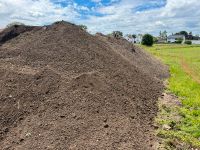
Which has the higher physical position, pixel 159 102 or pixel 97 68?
pixel 97 68

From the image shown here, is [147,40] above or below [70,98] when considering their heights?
below

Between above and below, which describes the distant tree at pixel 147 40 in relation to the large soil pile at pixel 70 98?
below

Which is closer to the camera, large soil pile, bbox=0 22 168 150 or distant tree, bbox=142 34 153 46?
large soil pile, bbox=0 22 168 150

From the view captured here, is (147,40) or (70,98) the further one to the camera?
(147,40)

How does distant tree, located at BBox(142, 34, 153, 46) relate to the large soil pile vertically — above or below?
below

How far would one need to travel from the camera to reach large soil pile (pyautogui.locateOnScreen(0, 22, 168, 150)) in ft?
24.3

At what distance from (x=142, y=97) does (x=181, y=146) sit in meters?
3.56

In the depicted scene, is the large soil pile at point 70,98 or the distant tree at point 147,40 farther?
the distant tree at point 147,40

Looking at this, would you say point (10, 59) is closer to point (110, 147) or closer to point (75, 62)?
point (75, 62)

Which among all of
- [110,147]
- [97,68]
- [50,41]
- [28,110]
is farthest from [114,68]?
[110,147]

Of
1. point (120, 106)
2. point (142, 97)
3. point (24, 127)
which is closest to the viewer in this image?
point (24, 127)

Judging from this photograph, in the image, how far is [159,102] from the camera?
11.8 m

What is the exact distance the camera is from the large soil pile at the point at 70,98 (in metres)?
7.40

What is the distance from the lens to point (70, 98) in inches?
352
